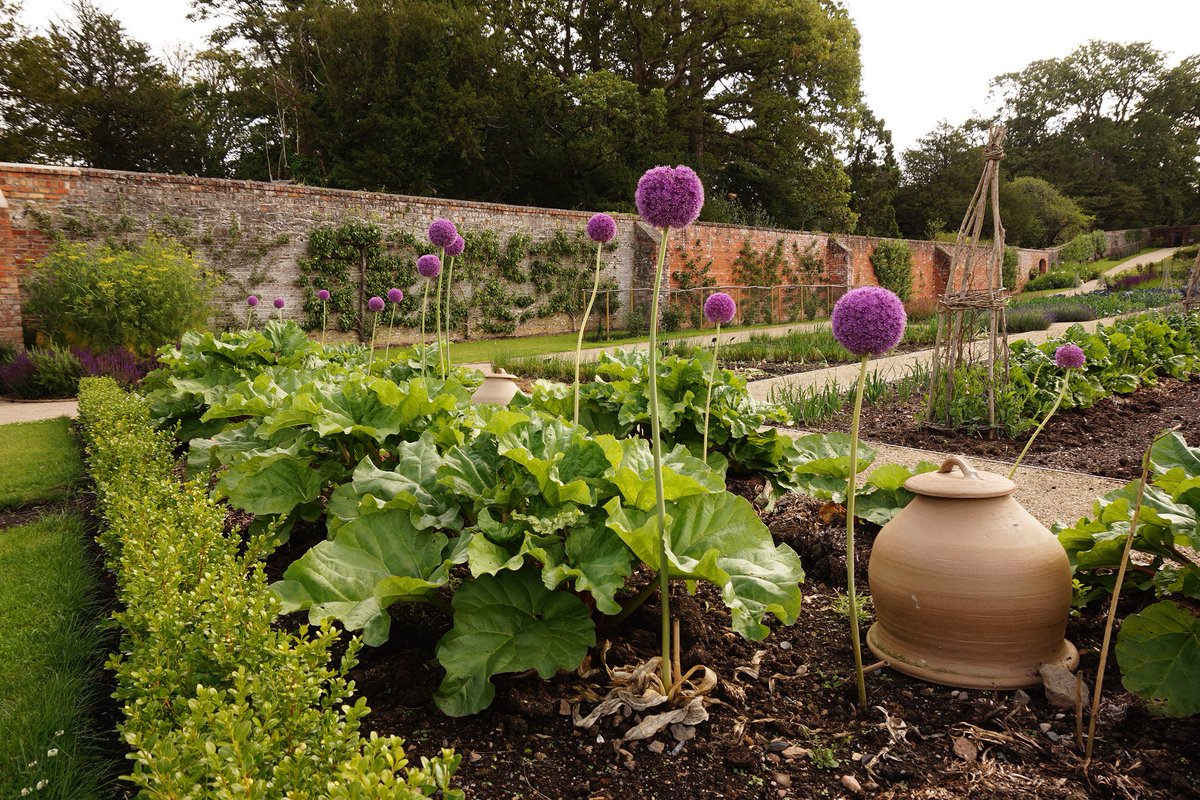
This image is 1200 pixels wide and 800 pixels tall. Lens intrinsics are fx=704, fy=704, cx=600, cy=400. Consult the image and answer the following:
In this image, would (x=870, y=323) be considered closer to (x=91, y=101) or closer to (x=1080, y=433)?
(x=1080, y=433)

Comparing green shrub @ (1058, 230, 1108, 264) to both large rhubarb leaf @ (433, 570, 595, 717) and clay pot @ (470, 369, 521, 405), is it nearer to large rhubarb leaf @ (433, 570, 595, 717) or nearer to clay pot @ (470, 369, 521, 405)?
clay pot @ (470, 369, 521, 405)

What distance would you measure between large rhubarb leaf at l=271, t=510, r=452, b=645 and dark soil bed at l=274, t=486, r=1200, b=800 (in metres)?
0.29

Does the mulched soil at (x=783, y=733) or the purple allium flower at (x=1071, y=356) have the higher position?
the purple allium flower at (x=1071, y=356)

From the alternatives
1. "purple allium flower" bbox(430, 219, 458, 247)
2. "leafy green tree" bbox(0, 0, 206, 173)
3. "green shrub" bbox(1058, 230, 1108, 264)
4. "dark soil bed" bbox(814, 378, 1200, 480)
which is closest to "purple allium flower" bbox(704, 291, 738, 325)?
"purple allium flower" bbox(430, 219, 458, 247)

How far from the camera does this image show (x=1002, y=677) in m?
1.82

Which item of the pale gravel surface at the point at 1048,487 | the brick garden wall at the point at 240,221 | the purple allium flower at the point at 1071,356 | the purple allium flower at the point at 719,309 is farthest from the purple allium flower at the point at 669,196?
the brick garden wall at the point at 240,221

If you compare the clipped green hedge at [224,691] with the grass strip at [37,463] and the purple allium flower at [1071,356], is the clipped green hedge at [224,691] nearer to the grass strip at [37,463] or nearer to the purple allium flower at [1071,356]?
the grass strip at [37,463]

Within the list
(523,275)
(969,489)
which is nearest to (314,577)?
(969,489)

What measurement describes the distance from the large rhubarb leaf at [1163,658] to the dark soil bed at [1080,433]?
9.01 ft

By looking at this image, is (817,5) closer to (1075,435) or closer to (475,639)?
(1075,435)

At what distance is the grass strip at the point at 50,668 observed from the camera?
150 centimetres

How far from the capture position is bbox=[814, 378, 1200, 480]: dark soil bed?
4441 mm

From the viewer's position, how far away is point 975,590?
5.87 ft

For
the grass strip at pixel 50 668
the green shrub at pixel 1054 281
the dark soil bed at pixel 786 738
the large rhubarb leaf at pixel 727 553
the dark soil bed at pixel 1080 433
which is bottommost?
the grass strip at pixel 50 668
